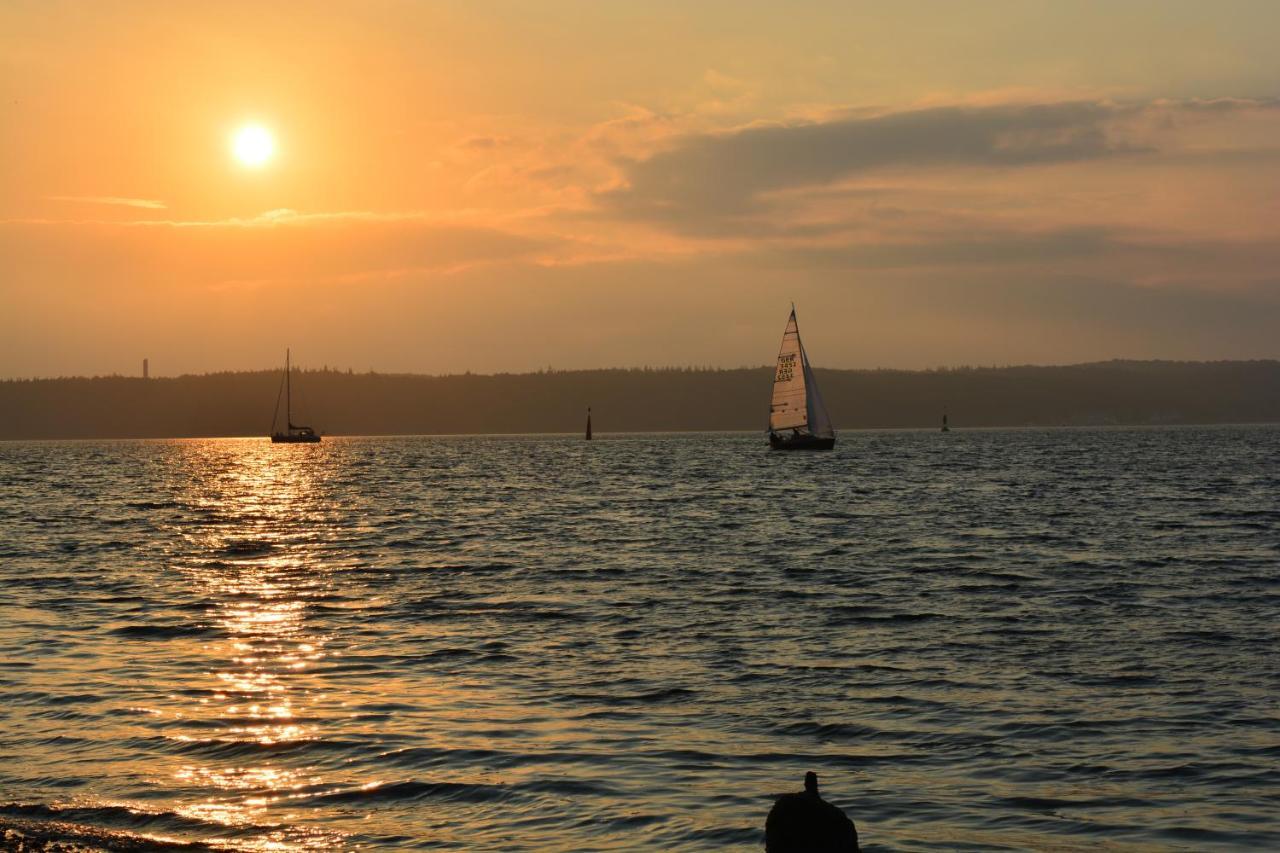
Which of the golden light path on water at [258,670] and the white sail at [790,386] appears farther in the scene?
the white sail at [790,386]

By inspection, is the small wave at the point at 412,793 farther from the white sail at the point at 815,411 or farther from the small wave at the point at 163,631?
the white sail at the point at 815,411

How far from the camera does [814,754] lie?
64.4 ft

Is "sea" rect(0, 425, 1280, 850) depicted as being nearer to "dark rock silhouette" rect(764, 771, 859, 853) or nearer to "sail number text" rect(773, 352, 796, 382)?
"dark rock silhouette" rect(764, 771, 859, 853)

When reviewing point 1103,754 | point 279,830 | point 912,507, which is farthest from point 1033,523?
point 279,830

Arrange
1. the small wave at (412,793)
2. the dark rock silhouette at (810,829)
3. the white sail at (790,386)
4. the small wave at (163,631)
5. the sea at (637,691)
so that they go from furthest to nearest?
1. the white sail at (790,386)
2. the small wave at (163,631)
3. the small wave at (412,793)
4. the sea at (637,691)
5. the dark rock silhouette at (810,829)

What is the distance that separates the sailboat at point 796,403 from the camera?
15812 cm

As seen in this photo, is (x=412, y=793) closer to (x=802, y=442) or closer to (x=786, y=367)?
(x=786, y=367)

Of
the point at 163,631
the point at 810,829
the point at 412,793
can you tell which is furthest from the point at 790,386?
the point at 810,829

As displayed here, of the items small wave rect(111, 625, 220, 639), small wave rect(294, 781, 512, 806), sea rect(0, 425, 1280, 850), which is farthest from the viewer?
small wave rect(111, 625, 220, 639)

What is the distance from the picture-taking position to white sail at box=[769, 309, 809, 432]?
157875 millimetres

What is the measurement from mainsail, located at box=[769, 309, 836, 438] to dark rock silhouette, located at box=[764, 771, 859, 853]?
14606cm

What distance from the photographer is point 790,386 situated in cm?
16100

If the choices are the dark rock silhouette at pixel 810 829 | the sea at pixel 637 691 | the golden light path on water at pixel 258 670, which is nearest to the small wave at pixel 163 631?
the sea at pixel 637 691

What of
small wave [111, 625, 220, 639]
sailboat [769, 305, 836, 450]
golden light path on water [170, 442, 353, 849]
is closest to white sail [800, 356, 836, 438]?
sailboat [769, 305, 836, 450]
